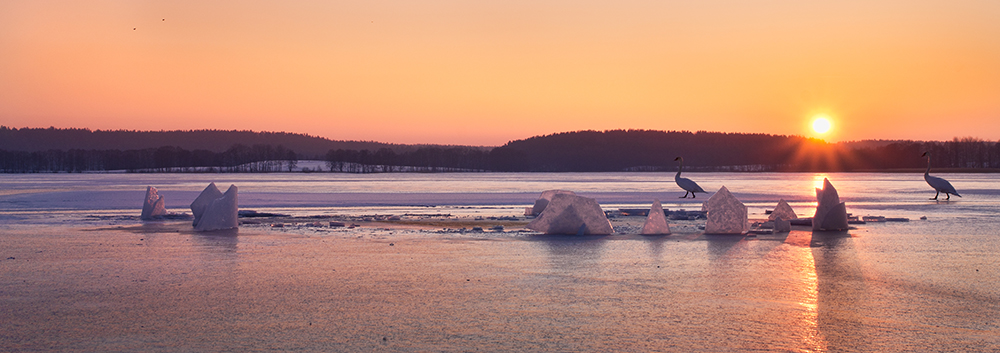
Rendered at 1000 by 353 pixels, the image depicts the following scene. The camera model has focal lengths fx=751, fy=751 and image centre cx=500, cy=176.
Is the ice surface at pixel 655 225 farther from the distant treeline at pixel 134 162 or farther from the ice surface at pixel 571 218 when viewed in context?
the distant treeline at pixel 134 162

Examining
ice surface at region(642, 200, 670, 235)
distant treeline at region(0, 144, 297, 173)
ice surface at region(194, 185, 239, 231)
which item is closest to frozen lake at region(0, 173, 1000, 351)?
ice surface at region(642, 200, 670, 235)

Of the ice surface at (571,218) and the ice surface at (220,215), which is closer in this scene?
the ice surface at (571,218)

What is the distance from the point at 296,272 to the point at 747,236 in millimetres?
7798

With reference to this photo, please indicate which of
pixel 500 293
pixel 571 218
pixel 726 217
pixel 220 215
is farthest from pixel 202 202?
pixel 500 293

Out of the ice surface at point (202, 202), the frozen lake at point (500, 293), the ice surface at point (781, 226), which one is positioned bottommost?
the frozen lake at point (500, 293)

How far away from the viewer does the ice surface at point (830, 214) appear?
44.9 feet

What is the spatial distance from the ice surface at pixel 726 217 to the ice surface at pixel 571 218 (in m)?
1.77

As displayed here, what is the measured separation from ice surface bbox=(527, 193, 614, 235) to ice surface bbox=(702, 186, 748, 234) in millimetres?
1772

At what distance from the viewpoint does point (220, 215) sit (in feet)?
46.0

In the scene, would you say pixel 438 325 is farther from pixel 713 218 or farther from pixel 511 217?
pixel 511 217

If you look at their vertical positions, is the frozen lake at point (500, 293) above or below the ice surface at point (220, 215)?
below

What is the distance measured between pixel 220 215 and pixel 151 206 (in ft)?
13.8

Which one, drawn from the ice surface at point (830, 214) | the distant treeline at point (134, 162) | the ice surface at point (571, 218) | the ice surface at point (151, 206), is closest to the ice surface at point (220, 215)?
the ice surface at point (151, 206)

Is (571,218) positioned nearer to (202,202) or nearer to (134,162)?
(202,202)
